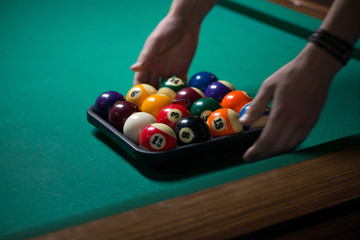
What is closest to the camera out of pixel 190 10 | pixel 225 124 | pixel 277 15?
pixel 225 124

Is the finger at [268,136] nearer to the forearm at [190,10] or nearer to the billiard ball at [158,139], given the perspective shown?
the billiard ball at [158,139]

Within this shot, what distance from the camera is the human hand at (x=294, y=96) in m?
1.51

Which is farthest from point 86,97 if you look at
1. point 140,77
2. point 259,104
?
point 259,104

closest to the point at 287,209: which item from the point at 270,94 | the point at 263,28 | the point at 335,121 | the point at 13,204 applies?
the point at 270,94

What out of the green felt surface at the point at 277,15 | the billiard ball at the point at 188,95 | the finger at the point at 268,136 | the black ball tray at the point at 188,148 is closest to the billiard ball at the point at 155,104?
the billiard ball at the point at 188,95

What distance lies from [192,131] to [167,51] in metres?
0.85

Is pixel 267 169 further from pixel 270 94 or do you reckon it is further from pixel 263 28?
pixel 263 28

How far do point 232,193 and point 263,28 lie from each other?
102 inches

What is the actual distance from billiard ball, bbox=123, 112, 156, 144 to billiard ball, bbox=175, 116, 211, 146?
5.7 inches

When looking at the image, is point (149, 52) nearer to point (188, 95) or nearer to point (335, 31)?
point (188, 95)

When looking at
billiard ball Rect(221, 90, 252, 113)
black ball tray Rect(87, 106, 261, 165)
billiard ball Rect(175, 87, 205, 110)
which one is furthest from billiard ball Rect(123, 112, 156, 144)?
billiard ball Rect(221, 90, 252, 113)

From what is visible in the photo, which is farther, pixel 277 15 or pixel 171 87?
pixel 277 15

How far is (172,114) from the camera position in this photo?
1937 mm

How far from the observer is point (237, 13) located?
13.5 ft
